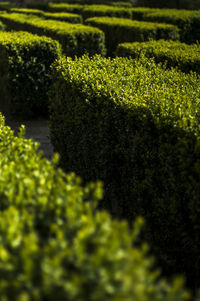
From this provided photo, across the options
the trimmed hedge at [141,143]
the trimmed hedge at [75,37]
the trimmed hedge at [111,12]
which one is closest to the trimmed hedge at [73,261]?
the trimmed hedge at [141,143]

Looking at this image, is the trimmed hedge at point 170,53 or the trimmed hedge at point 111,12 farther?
the trimmed hedge at point 111,12

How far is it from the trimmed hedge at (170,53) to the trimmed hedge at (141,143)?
92 cm

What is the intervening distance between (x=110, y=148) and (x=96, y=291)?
12.5ft

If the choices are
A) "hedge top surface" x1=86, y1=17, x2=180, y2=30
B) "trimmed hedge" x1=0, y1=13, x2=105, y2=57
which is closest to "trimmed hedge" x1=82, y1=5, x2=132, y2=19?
"hedge top surface" x1=86, y1=17, x2=180, y2=30

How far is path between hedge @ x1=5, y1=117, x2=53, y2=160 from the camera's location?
29.6 ft

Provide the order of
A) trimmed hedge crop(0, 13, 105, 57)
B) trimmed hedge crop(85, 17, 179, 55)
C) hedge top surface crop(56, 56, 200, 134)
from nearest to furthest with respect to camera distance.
Answer: hedge top surface crop(56, 56, 200, 134) → trimmed hedge crop(0, 13, 105, 57) → trimmed hedge crop(85, 17, 179, 55)

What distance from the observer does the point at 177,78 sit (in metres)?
6.29

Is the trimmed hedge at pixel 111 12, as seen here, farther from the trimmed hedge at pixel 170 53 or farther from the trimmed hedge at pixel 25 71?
the trimmed hedge at pixel 170 53

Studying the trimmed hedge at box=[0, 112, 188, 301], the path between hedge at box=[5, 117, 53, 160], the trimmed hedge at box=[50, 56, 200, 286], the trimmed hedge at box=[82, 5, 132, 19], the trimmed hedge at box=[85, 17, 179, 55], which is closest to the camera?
the trimmed hedge at box=[0, 112, 188, 301]

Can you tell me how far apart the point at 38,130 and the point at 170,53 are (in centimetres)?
409

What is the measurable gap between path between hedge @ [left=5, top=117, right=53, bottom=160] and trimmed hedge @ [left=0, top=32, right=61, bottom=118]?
0.29m

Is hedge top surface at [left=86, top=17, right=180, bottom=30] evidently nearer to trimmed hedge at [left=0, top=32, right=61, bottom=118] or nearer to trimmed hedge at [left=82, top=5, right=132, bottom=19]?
trimmed hedge at [left=82, top=5, right=132, bottom=19]

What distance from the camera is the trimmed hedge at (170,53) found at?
7.66 meters

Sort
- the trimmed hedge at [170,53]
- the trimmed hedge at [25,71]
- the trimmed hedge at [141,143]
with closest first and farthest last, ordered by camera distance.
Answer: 1. the trimmed hedge at [141,143]
2. the trimmed hedge at [170,53]
3. the trimmed hedge at [25,71]
